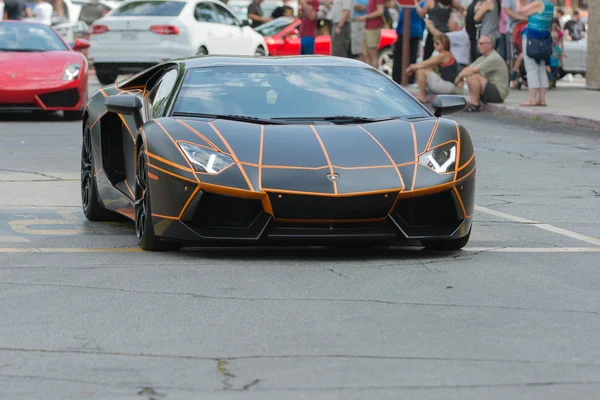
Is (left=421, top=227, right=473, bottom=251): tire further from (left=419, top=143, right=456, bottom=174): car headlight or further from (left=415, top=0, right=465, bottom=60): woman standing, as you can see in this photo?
(left=415, top=0, right=465, bottom=60): woman standing

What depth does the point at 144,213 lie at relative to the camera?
7.53 meters

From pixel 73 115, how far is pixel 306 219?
1244 centimetres

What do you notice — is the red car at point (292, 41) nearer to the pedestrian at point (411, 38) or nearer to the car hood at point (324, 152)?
the pedestrian at point (411, 38)

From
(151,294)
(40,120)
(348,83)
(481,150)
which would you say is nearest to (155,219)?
(151,294)

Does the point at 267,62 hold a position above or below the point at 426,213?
above

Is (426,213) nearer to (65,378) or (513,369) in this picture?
(513,369)

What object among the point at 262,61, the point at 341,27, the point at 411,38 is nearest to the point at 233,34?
the point at 341,27

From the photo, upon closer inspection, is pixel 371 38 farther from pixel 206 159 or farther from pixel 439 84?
pixel 206 159

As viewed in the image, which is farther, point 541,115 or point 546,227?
point 541,115

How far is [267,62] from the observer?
27.9 ft

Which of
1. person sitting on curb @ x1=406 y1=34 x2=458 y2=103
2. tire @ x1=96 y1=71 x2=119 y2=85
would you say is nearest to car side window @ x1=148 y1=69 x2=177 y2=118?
person sitting on curb @ x1=406 y1=34 x2=458 y2=103

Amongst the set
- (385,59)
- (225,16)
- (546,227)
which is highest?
(546,227)

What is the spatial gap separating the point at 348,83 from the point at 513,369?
3.82 meters

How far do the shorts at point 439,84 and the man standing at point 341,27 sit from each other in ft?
9.95
